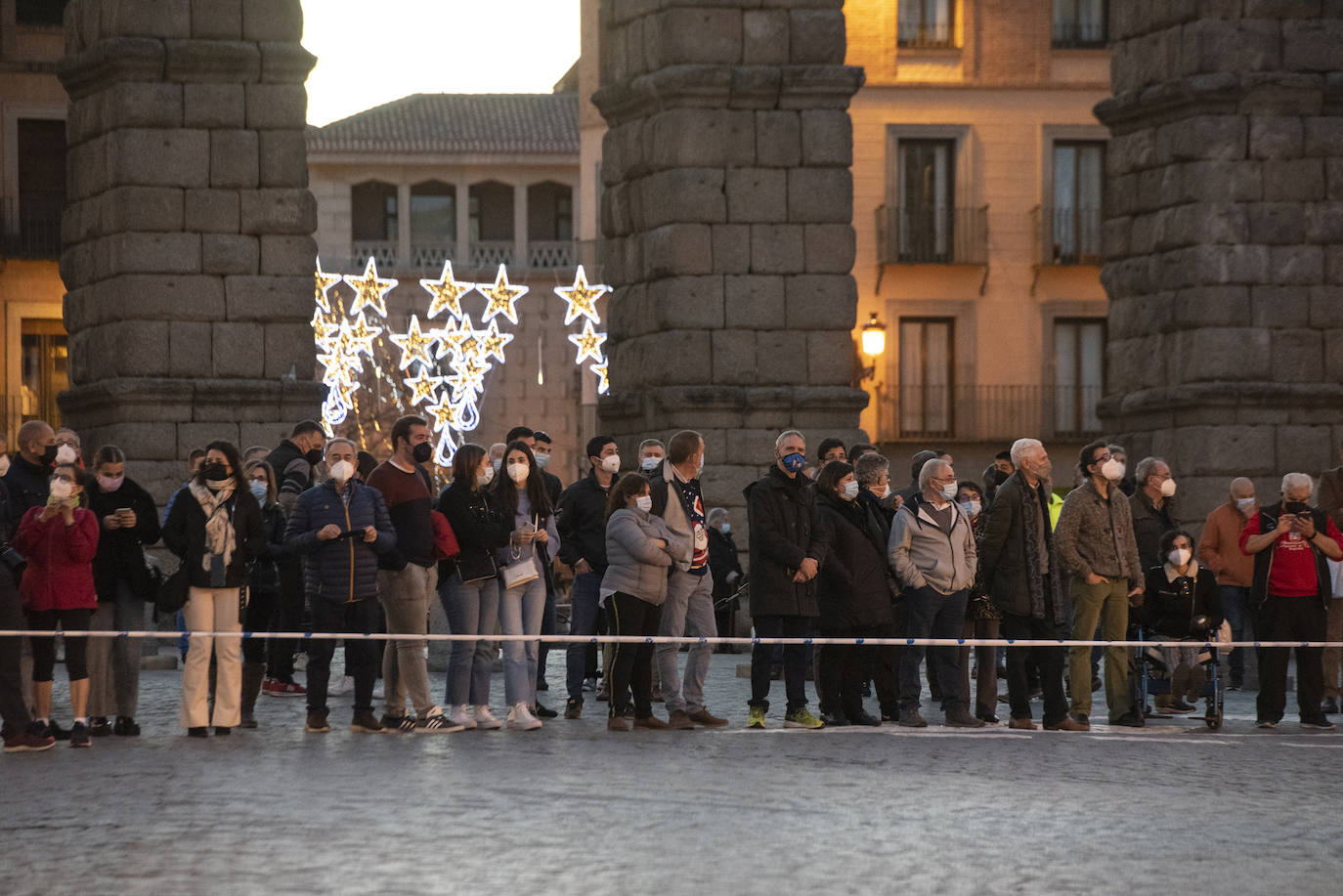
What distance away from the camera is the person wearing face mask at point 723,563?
52.2 feet

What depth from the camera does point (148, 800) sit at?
28.4 feet

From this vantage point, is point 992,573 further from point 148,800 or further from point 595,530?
point 148,800

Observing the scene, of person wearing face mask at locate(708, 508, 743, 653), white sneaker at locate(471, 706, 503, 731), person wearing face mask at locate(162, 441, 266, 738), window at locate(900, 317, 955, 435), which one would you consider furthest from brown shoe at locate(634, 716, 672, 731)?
window at locate(900, 317, 955, 435)

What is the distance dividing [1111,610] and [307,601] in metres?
4.42

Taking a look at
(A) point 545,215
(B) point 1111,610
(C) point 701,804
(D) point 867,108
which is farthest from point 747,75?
(A) point 545,215

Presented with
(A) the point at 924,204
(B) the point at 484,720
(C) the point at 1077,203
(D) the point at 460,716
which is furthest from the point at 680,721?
(C) the point at 1077,203

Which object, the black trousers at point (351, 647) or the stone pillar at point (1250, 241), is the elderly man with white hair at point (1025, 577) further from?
the stone pillar at point (1250, 241)

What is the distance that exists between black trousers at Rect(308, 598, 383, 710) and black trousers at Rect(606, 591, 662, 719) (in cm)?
126

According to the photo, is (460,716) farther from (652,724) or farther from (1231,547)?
(1231,547)

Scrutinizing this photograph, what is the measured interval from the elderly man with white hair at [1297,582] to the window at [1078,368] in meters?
21.8

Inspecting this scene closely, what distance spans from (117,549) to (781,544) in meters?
3.46

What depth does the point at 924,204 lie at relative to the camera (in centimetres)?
3422

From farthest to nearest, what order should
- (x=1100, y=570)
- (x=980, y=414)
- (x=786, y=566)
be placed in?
(x=980, y=414) < (x=1100, y=570) < (x=786, y=566)

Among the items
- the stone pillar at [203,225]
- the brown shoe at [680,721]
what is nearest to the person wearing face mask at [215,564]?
the brown shoe at [680,721]
